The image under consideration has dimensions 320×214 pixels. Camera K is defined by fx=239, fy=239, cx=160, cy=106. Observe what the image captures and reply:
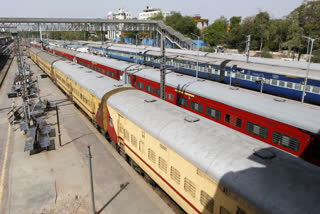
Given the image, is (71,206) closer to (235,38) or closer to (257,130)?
(257,130)

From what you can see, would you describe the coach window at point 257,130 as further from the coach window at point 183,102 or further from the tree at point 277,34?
the tree at point 277,34

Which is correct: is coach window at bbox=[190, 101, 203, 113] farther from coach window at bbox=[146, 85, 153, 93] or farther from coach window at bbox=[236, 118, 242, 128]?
coach window at bbox=[146, 85, 153, 93]

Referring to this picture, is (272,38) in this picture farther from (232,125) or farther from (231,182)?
(231,182)

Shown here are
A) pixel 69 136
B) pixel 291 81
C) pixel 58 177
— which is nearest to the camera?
pixel 58 177

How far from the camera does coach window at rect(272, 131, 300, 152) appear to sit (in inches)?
447

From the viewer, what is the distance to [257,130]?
13375 millimetres

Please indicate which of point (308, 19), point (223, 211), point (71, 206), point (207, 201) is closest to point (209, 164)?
point (207, 201)

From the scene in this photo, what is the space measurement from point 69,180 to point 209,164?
9.56 meters

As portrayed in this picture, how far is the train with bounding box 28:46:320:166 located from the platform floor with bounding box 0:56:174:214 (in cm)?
650

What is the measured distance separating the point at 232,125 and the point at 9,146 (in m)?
17.0

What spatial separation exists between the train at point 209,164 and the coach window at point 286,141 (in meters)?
3.62

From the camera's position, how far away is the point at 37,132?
19.0 meters

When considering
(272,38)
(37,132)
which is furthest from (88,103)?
(272,38)

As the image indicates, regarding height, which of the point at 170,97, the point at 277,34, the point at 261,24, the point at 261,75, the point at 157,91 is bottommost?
the point at 170,97
